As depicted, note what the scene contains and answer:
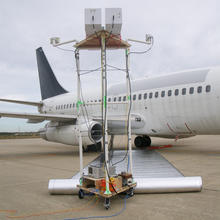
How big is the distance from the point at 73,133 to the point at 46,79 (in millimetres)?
9179

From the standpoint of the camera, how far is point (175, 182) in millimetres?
4691

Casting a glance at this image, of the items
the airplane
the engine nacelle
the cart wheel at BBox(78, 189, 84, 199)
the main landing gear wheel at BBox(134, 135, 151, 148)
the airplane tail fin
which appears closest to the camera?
the cart wheel at BBox(78, 189, 84, 199)

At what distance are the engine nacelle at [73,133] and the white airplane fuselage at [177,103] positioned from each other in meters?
0.93

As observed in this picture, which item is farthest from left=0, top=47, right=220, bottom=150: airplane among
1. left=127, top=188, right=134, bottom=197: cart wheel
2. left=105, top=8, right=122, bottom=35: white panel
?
left=105, top=8, right=122, bottom=35: white panel

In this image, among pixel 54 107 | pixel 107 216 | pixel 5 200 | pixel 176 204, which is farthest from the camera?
pixel 54 107

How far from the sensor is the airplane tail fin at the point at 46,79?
1888 centimetres

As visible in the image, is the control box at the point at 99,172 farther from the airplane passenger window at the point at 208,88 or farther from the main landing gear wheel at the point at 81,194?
the airplane passenger window at the point at 208,88

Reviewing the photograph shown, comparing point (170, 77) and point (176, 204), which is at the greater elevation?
point (170, 77)

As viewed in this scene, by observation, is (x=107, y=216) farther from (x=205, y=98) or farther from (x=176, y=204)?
(x=205, y=98)

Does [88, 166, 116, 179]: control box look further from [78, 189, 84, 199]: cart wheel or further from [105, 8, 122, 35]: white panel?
[105, 8, 122, 35]: white panel

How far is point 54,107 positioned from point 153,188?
47.1ft

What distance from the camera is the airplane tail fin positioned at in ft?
61.9

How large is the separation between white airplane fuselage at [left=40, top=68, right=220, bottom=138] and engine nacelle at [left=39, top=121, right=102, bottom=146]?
3.06 ft

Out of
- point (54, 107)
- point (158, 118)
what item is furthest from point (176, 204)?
point (54, 107)
